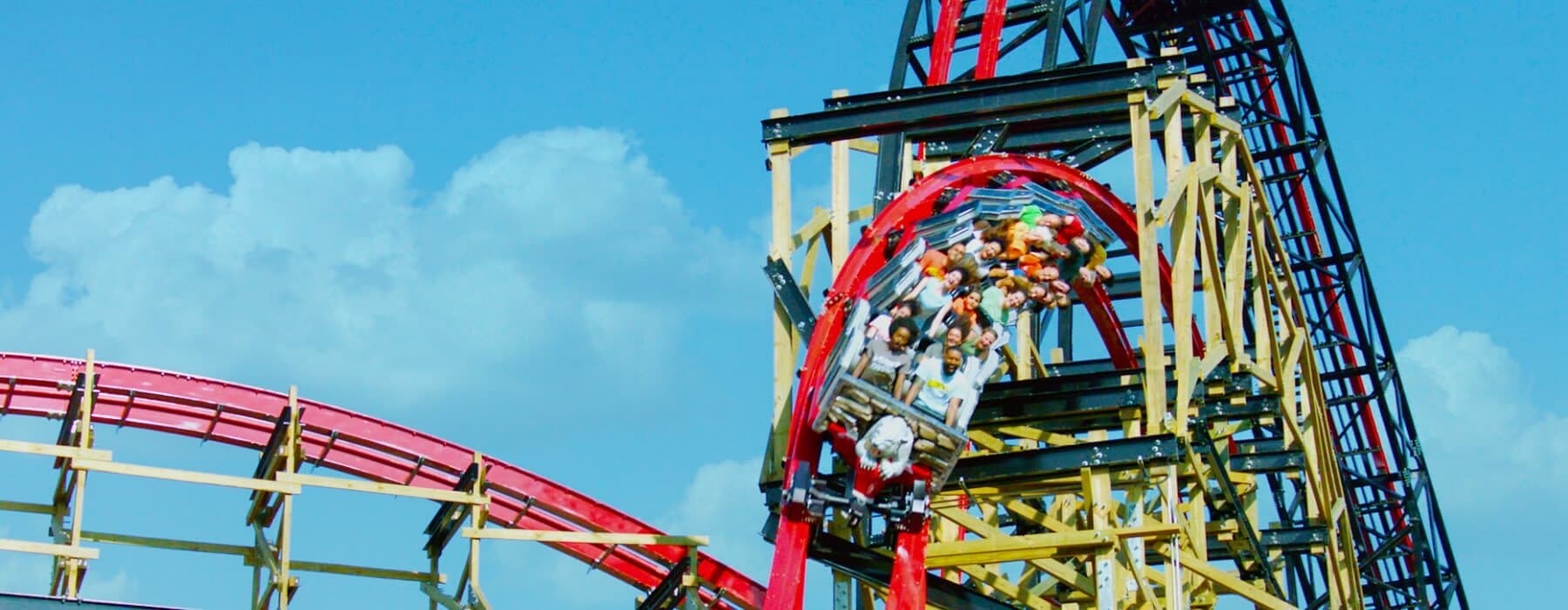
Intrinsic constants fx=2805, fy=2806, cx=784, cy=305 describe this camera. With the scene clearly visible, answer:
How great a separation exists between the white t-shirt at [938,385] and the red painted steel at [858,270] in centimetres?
105

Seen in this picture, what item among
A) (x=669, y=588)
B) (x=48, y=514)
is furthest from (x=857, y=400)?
(x=48, y=514)

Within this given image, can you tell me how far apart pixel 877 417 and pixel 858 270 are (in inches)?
88.2

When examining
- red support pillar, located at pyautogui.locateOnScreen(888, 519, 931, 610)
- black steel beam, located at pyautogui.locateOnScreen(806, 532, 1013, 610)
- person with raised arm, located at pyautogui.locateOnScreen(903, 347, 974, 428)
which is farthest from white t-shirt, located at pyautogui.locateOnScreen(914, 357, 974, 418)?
black steel beam, located at pyautogui.locateOnScreen(806, 532, 1013, 610)

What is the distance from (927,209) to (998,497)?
3.38m

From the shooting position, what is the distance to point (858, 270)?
28.6m

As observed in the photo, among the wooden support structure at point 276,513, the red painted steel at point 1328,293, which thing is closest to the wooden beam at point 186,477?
the wooden support structure at point 276,513

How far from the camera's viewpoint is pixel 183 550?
31.8 meters

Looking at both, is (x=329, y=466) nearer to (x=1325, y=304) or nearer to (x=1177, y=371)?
(x=1177, y=371)

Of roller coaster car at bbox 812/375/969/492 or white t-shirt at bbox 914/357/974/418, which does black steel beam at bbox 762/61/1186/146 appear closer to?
white t-shirt at bbox 914/357/974/418

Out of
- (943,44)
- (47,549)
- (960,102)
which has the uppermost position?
(943,44)

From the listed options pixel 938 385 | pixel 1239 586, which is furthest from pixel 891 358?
pixel 1239 586

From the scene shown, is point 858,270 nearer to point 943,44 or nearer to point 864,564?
point 864,564

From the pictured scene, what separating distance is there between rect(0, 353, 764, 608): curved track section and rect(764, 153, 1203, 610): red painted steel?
6.97m

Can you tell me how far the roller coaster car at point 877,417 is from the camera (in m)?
26.7
